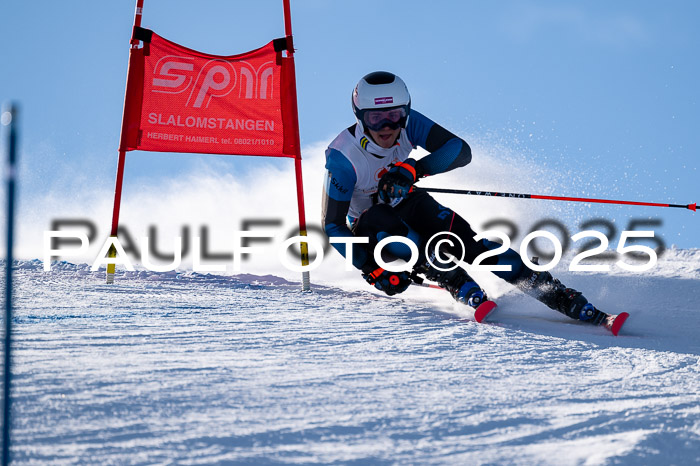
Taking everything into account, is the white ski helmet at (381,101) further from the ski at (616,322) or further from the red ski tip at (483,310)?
the ski at (616,322)

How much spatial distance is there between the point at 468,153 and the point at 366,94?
81cm

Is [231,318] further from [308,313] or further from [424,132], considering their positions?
[424,132]

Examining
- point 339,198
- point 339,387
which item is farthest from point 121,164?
point 339,387

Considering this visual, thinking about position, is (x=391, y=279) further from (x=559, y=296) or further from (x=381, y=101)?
(x=381, y=101)

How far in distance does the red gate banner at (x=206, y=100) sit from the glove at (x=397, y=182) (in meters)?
1.70

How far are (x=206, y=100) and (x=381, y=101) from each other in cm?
184

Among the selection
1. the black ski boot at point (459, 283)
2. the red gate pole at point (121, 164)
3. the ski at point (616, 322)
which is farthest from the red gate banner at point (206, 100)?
the ski at point (616, 322)

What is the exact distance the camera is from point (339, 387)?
2.29 meters

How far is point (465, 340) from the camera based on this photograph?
10.6 ft

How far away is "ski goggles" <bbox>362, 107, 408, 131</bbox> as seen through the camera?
4488 millimetres

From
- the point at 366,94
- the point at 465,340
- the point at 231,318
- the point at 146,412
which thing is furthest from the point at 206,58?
the point at 146,412

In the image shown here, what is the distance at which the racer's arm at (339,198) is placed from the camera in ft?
14.8

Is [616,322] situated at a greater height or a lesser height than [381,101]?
lesser

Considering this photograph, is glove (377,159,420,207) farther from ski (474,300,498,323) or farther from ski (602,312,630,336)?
ski (602,312,630,336)
